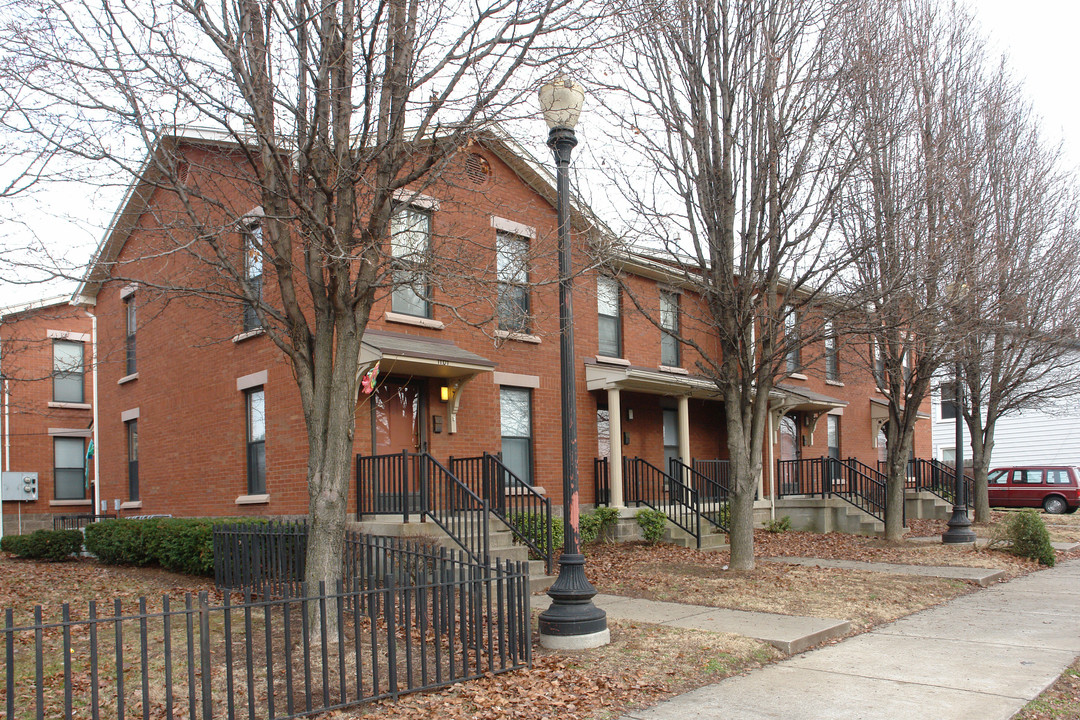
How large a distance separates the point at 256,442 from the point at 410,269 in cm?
774

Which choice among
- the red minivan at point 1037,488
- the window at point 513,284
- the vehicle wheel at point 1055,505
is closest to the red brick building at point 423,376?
the window at point 513,284

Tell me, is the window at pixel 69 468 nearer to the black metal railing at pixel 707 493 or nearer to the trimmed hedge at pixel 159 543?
the trimmed hedge at pixel 159 543

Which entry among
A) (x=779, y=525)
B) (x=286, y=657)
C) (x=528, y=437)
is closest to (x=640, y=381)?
(x=528, y=437)

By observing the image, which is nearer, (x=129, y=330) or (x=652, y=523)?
(x=652, y=523)

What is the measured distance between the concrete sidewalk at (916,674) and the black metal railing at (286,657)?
1.50 m

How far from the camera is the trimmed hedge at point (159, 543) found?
11.9 meters

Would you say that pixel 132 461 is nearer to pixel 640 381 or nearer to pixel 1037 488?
pixel 640 381

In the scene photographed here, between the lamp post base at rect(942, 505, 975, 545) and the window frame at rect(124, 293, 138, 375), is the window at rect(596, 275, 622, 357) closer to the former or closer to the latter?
the lamp post base at rect(942, 505, 975, 545)

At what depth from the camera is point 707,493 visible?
1828 cm

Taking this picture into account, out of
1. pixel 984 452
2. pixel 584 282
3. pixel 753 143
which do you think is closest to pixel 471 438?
pixel 584 282

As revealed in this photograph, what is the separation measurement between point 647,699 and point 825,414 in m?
18.6

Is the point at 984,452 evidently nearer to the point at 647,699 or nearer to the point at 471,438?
the point at 471,438

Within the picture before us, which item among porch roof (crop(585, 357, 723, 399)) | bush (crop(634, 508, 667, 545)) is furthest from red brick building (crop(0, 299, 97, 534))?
bush (crop(634, 508, 667, 545))

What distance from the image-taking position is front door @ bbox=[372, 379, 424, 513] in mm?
12477
